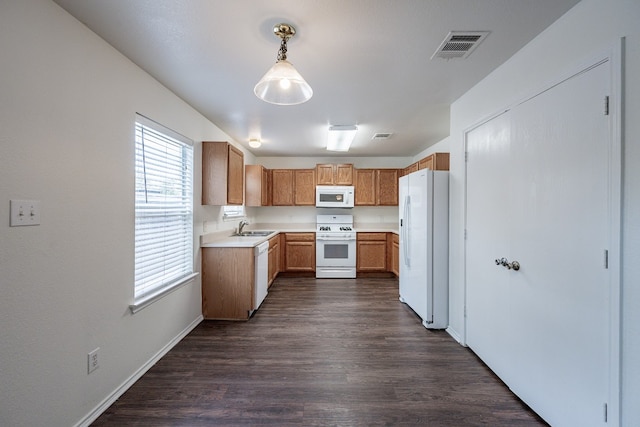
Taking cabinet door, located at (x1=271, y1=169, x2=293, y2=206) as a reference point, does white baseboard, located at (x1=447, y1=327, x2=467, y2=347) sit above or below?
below

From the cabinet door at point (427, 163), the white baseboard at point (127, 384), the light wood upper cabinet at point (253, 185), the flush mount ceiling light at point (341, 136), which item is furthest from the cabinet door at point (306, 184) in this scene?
the white baseboard at point (127, 384)

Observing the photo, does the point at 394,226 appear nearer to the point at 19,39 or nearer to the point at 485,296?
the point at 485,296

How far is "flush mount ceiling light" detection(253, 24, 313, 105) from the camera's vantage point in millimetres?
1479

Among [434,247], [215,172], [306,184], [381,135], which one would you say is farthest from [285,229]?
[434,247]

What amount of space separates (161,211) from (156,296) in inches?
29.8

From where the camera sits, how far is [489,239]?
215cm

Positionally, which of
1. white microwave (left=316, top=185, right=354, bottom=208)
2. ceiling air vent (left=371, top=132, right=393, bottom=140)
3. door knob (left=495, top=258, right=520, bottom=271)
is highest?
ceiling air vent (left=371, top=132, right=393, bottom=140)

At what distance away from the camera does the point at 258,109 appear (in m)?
2.91

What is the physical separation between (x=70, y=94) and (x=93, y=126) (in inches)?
8.0

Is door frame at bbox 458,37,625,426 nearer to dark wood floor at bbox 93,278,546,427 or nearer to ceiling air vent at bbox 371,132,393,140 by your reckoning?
dark wood floor at bbox 93,278,546,427

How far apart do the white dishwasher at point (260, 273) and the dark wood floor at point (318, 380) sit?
31 centimetres

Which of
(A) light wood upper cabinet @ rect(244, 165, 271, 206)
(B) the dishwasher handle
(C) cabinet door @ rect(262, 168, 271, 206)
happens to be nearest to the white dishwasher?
(B) the dishwasher handle

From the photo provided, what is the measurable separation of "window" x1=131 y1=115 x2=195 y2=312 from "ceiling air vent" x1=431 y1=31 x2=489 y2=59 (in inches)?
93.7

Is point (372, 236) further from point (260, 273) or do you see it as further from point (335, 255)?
point (260, 273)
